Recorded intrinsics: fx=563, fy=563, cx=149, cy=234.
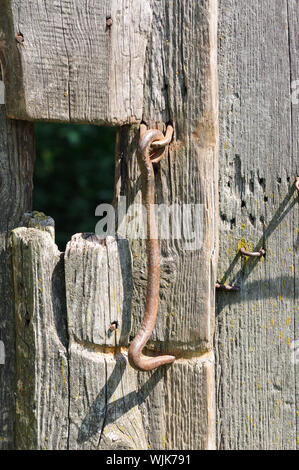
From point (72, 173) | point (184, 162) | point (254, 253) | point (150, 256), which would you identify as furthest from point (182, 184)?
point (72, 173)

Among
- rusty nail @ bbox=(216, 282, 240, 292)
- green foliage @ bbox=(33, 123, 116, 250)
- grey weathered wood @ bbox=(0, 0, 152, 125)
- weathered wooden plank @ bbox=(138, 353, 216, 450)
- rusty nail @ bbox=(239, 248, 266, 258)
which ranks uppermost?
green foliage @ bbox=(33, 123, 116, 250)

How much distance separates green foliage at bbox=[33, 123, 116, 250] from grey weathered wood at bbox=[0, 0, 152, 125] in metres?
2.87

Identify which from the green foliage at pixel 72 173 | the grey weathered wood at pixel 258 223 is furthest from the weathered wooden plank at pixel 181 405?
the green foliage at pixel 72 173

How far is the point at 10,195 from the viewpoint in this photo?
149 centimetres

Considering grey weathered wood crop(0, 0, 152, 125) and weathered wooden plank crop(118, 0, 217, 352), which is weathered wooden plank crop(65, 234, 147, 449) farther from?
grey weathered wood crop(0, 0, 152, 125)

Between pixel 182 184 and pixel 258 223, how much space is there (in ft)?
0.96

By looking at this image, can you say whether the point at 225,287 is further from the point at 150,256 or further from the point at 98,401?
the point at 98,401

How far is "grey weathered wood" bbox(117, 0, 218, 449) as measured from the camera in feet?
4.56

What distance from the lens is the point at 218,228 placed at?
1.58m

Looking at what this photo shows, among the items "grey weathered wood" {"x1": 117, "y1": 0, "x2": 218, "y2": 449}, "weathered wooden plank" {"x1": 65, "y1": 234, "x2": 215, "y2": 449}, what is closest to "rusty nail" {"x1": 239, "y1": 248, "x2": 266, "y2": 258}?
"grey weathered wood" {"x1": 117, "y1": 0, "x2": 218, "y2": 449}

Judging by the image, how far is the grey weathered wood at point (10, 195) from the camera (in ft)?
4.83

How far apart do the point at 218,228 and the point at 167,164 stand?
Result: 27 cm

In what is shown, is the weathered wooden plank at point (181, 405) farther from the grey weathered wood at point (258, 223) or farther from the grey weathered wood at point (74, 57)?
the grey weathered wood at point (74, 57)

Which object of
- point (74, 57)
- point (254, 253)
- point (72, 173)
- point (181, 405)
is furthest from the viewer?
point (72, 173)
